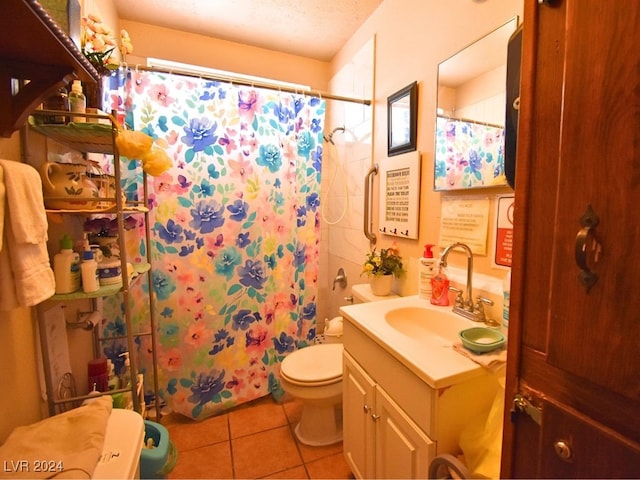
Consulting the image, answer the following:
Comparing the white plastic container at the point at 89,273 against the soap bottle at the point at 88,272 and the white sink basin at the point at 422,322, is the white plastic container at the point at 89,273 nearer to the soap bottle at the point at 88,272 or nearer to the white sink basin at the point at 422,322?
the soap bottle at the point at 88,272

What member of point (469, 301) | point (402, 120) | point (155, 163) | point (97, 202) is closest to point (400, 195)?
point (402, 120)

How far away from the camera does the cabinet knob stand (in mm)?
470

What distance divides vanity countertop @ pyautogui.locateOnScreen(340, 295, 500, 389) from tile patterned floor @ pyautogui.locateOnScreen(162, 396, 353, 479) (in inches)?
29.6

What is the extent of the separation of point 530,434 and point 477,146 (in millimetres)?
993

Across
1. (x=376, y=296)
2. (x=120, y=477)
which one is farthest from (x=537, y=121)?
(x=376, y=296)

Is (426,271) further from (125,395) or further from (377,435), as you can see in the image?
(125,395)

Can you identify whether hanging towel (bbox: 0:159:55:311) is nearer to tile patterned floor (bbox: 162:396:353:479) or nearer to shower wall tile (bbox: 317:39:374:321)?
tile patterned floor (bbox: 162:396:353:479)

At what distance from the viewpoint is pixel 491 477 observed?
73 cm

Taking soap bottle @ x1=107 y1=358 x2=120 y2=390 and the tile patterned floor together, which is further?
the tile patterned floor

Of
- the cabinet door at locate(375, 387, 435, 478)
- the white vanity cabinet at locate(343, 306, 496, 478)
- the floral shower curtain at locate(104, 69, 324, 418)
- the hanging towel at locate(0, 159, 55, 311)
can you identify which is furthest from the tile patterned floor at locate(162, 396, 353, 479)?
the hanging towel at locate(0, 159, 55, 311)

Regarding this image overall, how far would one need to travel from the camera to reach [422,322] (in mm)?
1316

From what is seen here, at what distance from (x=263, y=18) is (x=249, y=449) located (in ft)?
8.62

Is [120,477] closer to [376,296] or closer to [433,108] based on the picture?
[376,296]

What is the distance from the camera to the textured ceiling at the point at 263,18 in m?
1.83
